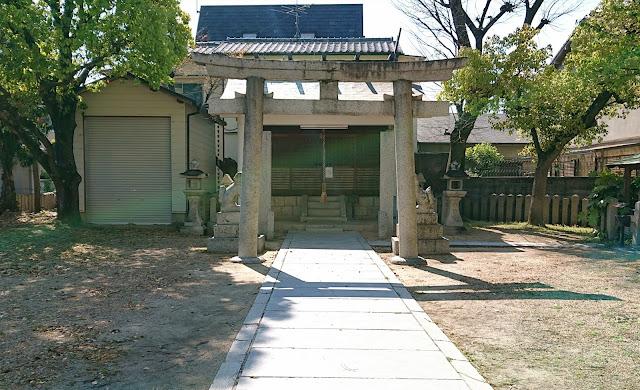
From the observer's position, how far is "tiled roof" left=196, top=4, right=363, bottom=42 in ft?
96.2

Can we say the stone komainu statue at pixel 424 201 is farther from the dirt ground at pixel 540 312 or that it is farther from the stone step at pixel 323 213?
the stone step at pixel 323 213

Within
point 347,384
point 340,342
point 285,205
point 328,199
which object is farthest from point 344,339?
point 285,205

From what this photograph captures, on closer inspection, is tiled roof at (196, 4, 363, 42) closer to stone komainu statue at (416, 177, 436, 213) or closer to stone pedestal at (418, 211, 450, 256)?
stone komainu statue at (416, 177, 436, 213)

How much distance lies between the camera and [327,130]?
1789cm

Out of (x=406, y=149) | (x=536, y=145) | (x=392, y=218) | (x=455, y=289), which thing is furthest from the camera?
(x=536, y=145)

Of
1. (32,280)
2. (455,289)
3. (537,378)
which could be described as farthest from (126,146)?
(537,378)

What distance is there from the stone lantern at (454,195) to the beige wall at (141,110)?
845cm

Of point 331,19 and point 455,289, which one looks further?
point 331,19

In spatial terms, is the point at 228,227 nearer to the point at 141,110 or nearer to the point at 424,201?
the point at 424,201

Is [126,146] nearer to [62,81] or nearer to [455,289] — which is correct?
[62,81]

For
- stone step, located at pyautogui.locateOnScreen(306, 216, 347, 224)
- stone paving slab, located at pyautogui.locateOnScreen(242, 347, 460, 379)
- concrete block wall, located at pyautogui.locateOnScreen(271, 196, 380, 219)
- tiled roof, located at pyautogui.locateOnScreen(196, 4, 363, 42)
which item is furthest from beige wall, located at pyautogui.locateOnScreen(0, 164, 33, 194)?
stone paving slab, located at pyautogui.locateOnScreen(242, 347, 460, 379)

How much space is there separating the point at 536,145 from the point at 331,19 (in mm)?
17412

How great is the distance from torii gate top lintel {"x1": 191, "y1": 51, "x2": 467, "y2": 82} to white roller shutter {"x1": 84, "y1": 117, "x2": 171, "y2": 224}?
772 cm

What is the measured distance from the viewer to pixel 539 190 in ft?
53.2
